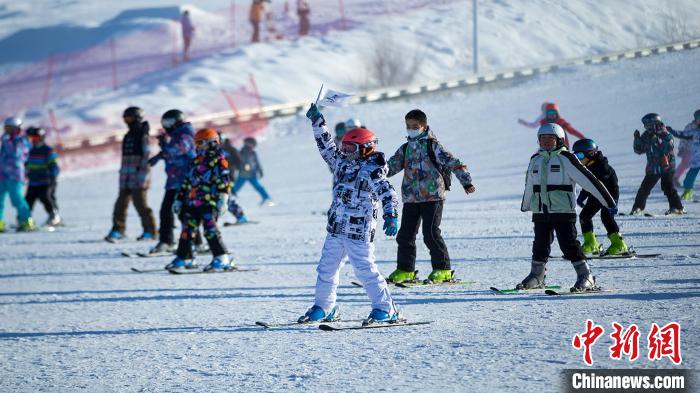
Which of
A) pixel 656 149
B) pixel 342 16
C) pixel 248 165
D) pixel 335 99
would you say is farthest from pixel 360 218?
pixel 342 16

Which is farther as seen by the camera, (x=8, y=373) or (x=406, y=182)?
(x=406, y=182)

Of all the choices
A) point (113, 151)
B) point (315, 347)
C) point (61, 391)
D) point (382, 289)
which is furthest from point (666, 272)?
point (113, 151)

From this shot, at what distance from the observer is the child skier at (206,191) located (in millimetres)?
11539

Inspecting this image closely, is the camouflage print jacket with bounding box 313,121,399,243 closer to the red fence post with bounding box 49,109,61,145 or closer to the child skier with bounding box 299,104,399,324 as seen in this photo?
the child skier with bounding box 299,104,399,324

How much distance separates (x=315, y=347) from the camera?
7.46 meters

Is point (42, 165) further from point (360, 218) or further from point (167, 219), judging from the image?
point (360, 218)

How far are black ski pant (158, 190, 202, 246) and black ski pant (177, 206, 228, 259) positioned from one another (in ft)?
5.70

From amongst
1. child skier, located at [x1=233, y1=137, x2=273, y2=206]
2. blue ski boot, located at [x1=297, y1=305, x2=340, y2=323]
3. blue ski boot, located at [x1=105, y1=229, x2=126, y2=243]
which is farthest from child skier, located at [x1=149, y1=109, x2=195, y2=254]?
child skier, located at [x1=233, y1=137, x2=273, y2=206]

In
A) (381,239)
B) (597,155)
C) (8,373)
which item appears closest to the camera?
(8,373)

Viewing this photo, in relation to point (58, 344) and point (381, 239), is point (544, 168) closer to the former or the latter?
point (58, 344)

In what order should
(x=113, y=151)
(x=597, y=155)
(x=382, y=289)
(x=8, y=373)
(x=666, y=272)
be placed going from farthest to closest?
(x=113, y=151) → (x=597, y=155) → (x=666, y=272) → (x=382, y=289) → (x=8, y=373)

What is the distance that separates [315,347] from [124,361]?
129 centimetres

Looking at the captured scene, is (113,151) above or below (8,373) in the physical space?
above

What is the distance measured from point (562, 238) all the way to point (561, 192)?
0.38 m
